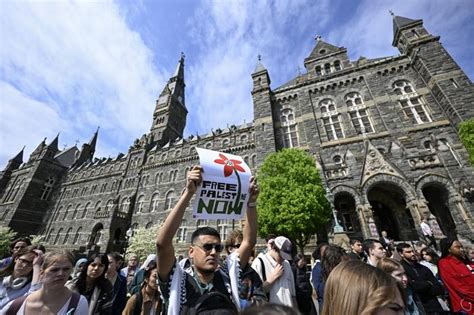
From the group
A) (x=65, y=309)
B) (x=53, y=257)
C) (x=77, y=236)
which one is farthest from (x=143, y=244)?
(x=65, y=309)

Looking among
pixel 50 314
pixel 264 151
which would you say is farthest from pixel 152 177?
pixel 50 314

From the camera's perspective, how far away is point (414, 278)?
329 centimetres

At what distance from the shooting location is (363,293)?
4.21ft

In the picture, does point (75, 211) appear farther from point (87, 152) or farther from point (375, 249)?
point (375, 249)

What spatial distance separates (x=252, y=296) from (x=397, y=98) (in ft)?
68.2

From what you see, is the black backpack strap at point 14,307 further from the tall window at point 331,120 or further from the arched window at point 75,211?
the arched window at point 75,211

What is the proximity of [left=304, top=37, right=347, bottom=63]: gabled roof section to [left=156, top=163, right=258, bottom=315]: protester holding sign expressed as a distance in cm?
2416

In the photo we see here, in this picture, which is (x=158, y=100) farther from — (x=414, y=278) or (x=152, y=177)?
(x=414, y=278)

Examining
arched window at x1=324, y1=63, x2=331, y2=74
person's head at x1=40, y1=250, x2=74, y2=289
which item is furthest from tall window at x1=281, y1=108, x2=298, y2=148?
person's head at x1=40, y1=250, x2=74, y2=289

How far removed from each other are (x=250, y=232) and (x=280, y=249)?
1.01 meters

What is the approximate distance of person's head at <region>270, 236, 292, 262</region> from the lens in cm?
320

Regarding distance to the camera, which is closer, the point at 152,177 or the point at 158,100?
the point at 152,177

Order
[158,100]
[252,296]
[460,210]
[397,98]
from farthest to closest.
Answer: [158,100] < [397,98] < [460,210] < [252,296]

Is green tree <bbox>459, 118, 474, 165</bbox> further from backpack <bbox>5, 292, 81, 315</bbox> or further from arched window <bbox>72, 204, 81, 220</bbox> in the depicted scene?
arched window <bbox>72, 204, 81, 220</bbox>
